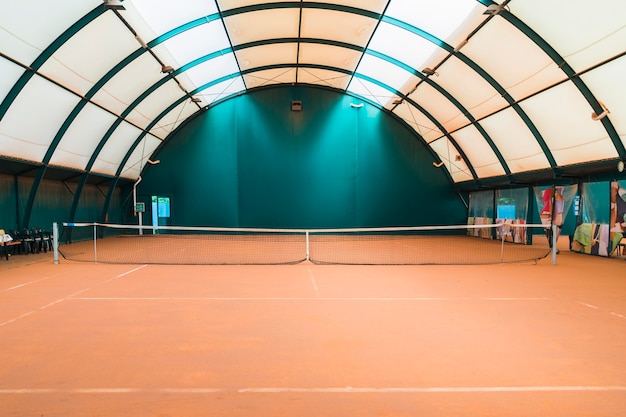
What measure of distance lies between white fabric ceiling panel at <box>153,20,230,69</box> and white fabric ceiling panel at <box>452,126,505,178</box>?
1346 cm

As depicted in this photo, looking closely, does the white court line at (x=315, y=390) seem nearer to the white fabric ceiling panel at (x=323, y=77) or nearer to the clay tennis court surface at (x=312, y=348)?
the clay tennis court surface at (x=312, y=348)

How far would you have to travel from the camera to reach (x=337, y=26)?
1550 cm

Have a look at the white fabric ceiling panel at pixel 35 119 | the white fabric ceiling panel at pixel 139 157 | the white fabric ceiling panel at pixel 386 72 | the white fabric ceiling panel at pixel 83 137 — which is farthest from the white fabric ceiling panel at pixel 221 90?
the white fabric ceiling panel at pixel 35 119

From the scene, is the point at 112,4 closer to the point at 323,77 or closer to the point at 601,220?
the point at 323,77

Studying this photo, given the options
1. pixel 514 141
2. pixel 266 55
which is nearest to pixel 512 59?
pixel 514 141

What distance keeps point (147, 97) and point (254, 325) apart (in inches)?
625

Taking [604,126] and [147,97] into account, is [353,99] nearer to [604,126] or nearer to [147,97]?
[147,97]

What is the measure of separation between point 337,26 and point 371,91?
21.7 feet

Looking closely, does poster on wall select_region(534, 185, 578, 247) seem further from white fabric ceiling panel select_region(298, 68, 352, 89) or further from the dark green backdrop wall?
white fabric ceiling panel select_region(298, 68, 352, 89)

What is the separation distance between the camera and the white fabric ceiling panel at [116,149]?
18.4m

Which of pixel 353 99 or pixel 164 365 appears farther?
pixel 353 99

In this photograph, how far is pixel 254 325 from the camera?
5.77 m

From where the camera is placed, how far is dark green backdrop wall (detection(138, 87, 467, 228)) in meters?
22.9

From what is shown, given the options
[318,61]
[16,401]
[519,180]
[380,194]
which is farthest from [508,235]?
[16,401]
